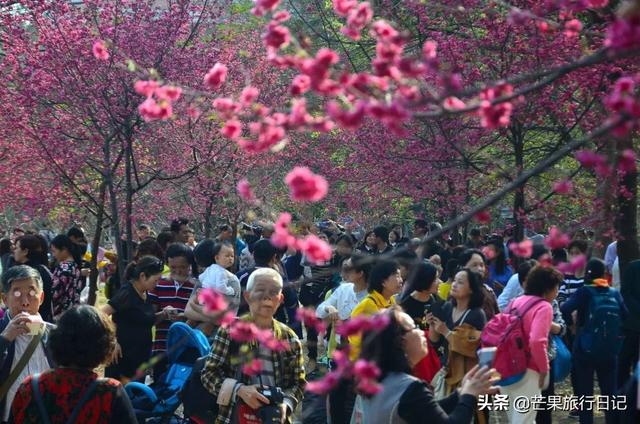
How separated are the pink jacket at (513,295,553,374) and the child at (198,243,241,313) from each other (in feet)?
9.68

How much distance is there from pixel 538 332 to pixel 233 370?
2553 mm

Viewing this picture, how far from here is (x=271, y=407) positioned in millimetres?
6223

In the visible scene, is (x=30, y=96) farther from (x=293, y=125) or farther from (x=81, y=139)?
(x=293, y=125)

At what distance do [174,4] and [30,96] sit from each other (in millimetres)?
2337

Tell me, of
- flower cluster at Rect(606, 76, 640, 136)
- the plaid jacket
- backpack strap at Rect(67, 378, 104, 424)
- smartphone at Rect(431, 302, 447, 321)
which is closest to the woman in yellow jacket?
smartphone at Rect(431, 302, 447, 321)

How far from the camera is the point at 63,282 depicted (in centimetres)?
1055

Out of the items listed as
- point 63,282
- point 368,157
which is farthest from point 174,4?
point 63,282

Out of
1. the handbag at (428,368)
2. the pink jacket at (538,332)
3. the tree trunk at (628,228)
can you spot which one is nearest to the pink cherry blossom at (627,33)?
the handbag at (428,368)

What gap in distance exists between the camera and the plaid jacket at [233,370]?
20.9 ft

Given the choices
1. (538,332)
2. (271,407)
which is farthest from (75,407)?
(538,332)

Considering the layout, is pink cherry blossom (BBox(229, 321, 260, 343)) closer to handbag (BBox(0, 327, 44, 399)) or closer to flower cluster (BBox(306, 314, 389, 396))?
flower cluster (BBox(306, 314, 389, 396))

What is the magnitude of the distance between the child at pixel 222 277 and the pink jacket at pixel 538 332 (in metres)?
2.95

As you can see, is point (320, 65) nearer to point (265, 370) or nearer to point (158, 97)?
point (158, 97)

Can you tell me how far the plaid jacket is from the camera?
20.9 ft
